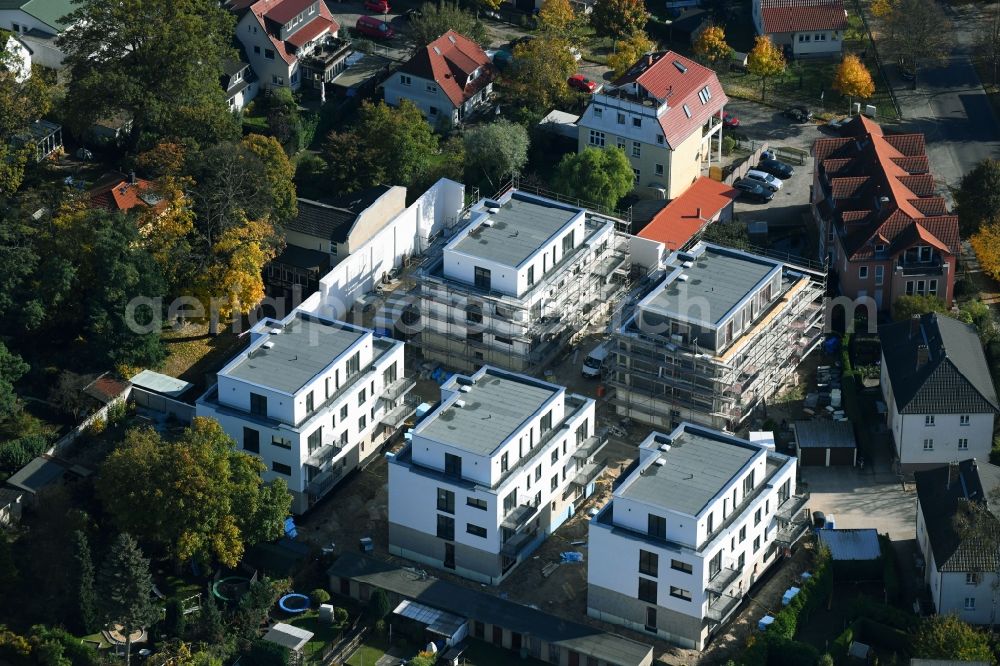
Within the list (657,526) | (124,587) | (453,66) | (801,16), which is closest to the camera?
(124,587)

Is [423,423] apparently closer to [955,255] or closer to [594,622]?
[594,622]

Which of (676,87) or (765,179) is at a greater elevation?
(676,87)

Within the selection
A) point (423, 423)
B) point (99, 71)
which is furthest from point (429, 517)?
point (99, 71)

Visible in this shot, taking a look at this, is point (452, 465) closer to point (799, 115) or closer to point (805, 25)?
point (799, 115)

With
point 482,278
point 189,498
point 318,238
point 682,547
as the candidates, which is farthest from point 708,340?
Result: point 189,498

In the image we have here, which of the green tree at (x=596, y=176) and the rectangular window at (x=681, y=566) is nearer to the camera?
the rectangular window at (x=681, y=566)

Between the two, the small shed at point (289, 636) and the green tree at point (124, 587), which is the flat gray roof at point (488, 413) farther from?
the green tree at point (124, 587)

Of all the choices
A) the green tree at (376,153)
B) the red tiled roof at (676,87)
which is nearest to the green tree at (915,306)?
the red tiled roof at (676,87)

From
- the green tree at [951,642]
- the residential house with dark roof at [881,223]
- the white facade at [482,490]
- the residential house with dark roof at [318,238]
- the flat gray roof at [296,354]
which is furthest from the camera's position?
the residential house with dark roof at [318,238]
